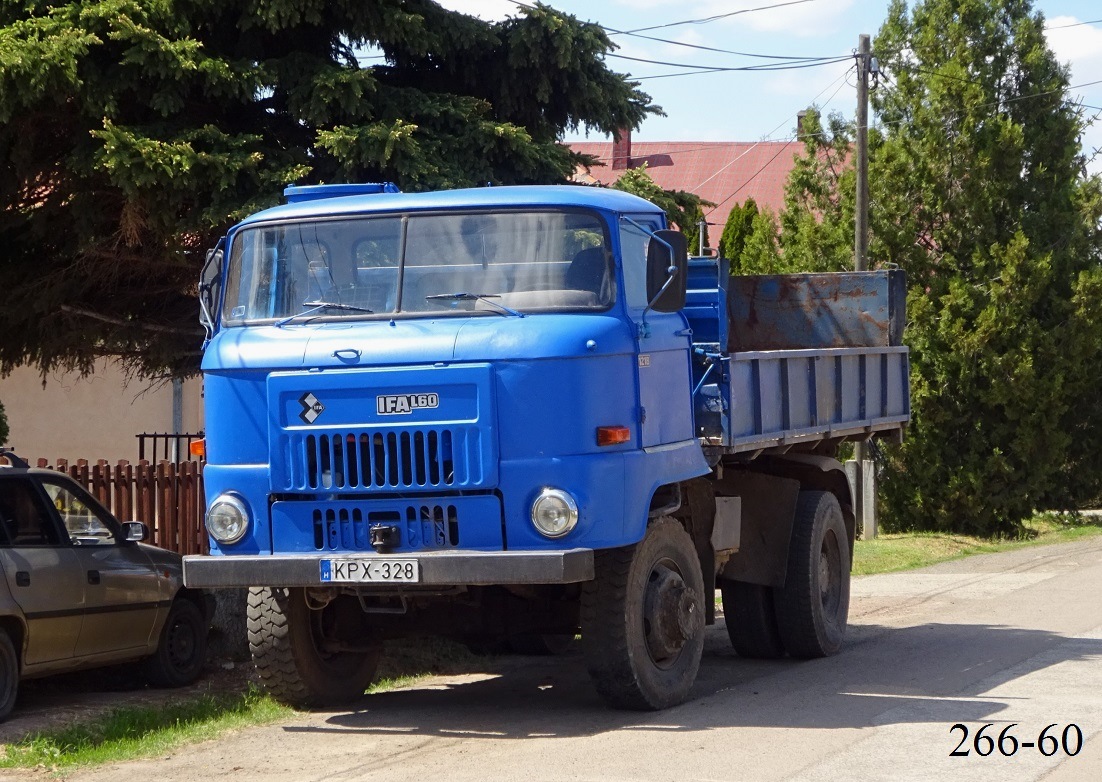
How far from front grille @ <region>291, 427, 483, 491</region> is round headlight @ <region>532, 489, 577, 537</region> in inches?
13.3

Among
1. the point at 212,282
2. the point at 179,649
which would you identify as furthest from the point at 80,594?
the point at 212,282

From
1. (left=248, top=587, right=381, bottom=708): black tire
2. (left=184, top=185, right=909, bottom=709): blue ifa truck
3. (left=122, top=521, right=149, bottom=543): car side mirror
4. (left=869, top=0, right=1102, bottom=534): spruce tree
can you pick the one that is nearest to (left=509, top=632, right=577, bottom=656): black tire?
(left=184, top=185, right=909, bottom=709): blue ifa truck

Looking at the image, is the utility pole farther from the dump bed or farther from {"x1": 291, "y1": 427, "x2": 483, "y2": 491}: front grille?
{"x1": 291, "y1": 427, "x2": 483, "y2": 491}: front grille

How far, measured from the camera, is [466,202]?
805 centimetres

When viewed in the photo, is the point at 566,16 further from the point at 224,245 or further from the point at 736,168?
the point at 736,168

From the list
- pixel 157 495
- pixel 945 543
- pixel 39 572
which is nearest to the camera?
pixel 39 572

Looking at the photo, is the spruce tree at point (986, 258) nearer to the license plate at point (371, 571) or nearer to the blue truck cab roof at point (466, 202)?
the blue truck cab roof at point (466, 202)

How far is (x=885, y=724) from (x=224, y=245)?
4525 mm

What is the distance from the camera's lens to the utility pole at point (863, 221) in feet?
68.5

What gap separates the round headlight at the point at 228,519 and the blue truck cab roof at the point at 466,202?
1.65m

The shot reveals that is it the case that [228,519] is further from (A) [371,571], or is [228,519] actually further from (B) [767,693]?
(B) [767,693]

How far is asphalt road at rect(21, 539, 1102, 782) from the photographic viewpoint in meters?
6.70

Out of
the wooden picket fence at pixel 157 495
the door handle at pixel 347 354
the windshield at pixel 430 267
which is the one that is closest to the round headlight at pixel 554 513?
the windshield at pixel 430 267

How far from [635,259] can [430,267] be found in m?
1.16
